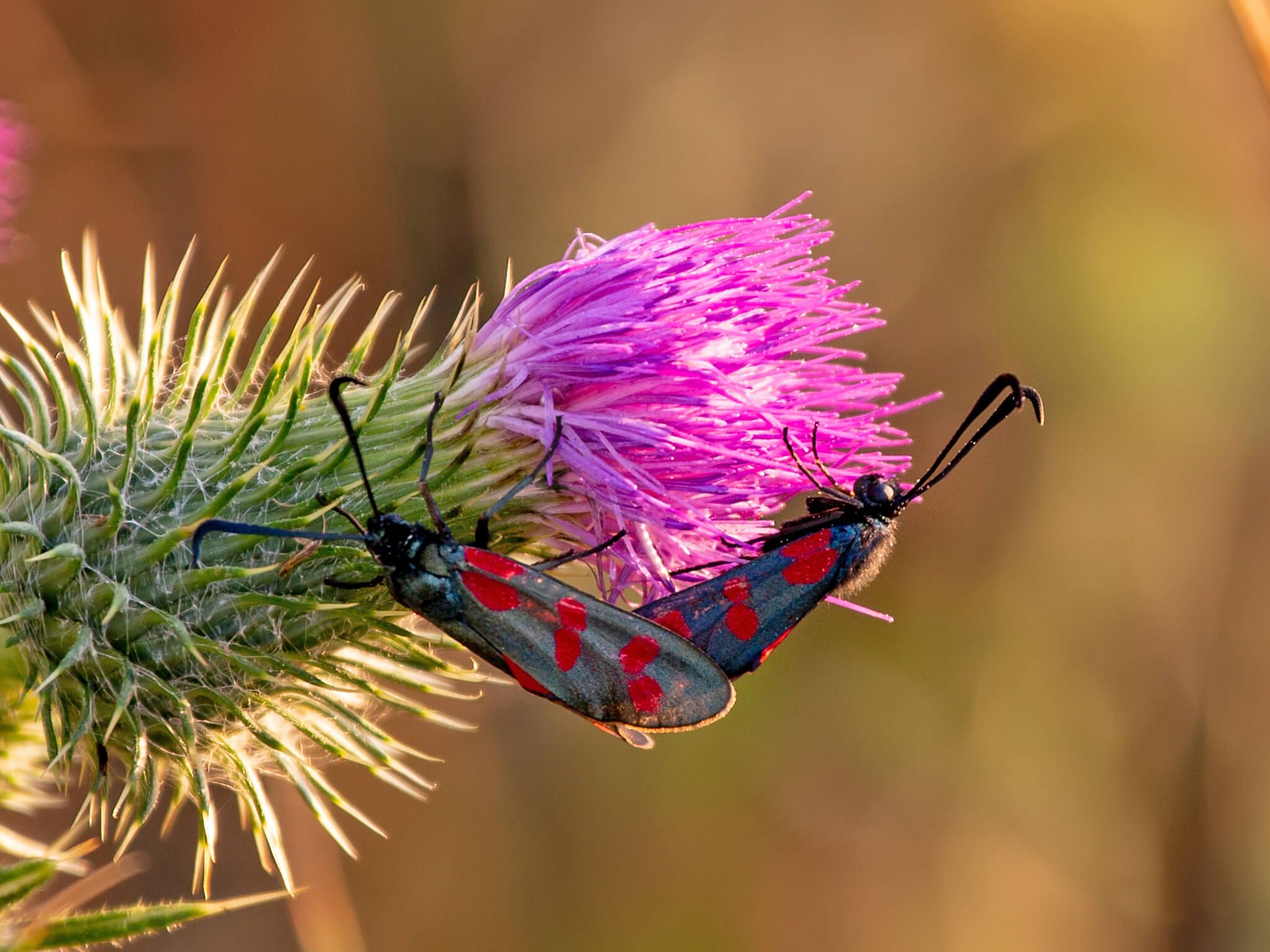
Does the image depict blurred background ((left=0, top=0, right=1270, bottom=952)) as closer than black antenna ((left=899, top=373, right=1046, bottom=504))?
No

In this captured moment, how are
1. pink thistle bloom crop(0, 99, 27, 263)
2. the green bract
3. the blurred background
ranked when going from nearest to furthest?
1. the green bract
2. pink thistle bloom crop(0, 99, 27, 263)
3. the blurred background

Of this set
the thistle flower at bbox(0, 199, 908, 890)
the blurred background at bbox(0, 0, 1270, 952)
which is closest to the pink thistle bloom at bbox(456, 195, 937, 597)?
the thistle flower at bbox(0, 199, 908, 890)

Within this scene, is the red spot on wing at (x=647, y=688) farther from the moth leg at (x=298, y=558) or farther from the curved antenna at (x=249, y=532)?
the moth leg at (x=298, y=558)

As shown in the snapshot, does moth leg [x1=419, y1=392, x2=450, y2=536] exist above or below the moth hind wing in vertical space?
above

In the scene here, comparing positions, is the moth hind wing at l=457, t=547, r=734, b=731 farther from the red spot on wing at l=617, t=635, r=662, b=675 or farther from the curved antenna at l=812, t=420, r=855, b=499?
the curved antenna at l=812, t=420, r=855, b=499

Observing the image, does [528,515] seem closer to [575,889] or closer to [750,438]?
[750,438]

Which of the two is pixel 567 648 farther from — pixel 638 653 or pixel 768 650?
pixel 768 650

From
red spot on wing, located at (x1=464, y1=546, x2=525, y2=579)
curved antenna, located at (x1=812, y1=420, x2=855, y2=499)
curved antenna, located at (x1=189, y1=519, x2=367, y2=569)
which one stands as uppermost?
curved antenna, located at (x1=189, y1=519, x2=367, y2=569)

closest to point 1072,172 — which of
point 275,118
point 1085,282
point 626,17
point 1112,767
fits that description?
point 1085,282
